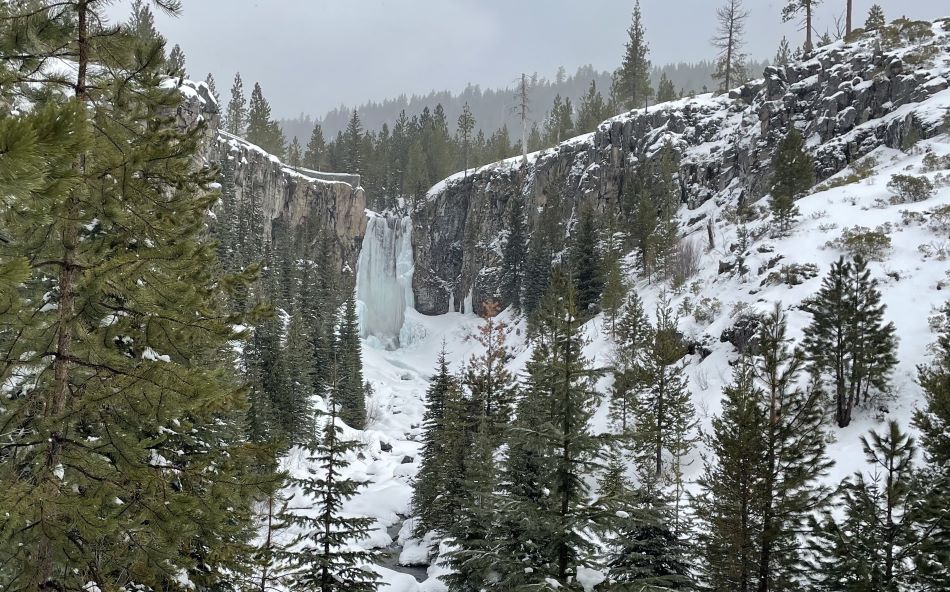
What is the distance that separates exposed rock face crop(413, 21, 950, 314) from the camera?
38.1 metres

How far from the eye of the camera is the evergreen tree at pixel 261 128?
222ft

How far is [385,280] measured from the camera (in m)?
68.9

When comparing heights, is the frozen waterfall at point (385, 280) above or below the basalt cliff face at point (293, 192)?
below

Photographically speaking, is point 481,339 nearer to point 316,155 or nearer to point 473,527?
point 473,527

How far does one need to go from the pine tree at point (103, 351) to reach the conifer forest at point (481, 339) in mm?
40

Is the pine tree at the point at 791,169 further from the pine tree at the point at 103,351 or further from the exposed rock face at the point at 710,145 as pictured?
the pine tree at the point at 103,351

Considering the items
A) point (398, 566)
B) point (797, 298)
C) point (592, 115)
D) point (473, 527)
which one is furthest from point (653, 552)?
point (592, 115)

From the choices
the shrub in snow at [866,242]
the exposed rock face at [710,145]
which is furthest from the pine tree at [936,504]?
the exposed rock face at [710,145]

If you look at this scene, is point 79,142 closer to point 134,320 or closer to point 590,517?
point 134,320

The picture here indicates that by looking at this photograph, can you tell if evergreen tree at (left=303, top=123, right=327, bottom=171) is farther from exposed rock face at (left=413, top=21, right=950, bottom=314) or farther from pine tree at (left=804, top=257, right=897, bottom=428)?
pine tree at (left=804, top=257, right=897, bottom=428)

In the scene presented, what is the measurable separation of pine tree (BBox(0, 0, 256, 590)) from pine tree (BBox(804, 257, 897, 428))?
20.5 metres

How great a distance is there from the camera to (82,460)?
4328 millimetres

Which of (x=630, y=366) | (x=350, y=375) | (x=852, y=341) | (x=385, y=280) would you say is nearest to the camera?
(x=852, y=341)

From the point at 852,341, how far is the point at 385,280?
57167 millimetres
